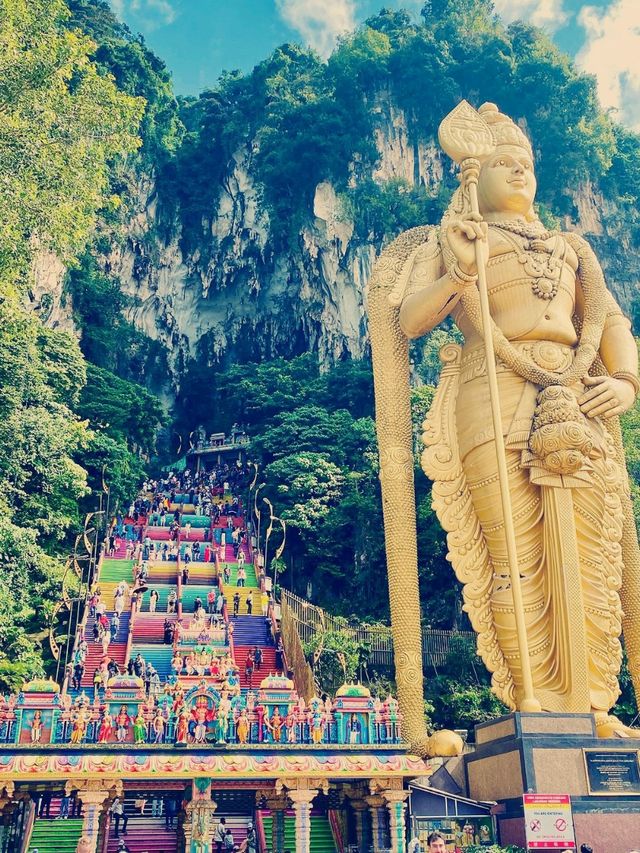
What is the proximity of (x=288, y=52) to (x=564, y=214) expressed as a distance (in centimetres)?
1249

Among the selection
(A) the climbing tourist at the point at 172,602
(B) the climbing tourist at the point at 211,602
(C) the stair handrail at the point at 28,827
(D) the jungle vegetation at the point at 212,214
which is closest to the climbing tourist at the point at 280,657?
(B) the climbing tourist at the point at 211,602

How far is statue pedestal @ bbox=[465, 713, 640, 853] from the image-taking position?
6449 millimetres

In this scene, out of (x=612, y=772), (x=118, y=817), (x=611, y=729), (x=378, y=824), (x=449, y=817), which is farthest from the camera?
(x=118, y=817)

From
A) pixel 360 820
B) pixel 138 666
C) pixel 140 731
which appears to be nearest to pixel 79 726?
pixel 140 731

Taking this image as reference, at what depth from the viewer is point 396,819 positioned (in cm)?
662

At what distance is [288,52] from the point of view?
32.5 meters

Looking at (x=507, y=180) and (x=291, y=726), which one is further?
(x=507, y=180)

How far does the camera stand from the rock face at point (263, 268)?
1158 inches

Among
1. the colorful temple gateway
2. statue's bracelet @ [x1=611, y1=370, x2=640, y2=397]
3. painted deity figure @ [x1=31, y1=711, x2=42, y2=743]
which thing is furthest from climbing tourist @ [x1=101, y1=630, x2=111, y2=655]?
statue's bracelet @ [x1=611, y1=370, x2=640, y2=397]

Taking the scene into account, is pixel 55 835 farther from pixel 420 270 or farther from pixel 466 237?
pixel 466 237

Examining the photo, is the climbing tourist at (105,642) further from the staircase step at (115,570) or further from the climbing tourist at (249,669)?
the staircase step at (115,570)

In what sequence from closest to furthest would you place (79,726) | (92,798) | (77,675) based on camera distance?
(92,798)
(79,726)
(77,675)

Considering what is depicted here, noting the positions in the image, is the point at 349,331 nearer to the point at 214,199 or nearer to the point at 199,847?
the point at 214,199

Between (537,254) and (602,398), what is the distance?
1.61 m
